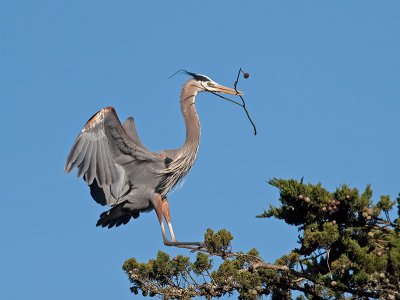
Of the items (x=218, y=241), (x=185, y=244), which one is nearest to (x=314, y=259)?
(x=218, y=241)

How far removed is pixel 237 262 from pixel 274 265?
47cm

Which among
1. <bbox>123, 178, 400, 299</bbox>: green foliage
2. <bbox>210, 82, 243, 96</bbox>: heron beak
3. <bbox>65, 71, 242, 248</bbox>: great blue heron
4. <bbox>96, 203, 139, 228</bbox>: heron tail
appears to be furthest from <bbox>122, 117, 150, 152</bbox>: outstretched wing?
<bbox>123, 178, 400, 299</bbox>: green foliage

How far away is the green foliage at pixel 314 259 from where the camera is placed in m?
7.88

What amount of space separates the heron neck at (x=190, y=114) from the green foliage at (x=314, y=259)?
12.9 ft

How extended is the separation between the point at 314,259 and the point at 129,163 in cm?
461

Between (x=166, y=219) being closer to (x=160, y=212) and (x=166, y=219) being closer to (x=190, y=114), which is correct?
(x=160, y=212)

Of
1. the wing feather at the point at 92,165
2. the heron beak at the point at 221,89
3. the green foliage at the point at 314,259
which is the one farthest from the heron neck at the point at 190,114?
the green foliage at the point at 314,259

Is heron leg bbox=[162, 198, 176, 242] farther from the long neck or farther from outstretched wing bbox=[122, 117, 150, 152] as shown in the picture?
outstretched wing bbox=[122, 117, 150, 152]

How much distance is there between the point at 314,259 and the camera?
28.3ft

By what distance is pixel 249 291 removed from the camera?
8.71 m

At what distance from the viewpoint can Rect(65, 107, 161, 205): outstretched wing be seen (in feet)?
39.8

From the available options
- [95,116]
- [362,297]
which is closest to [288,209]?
[362,297]

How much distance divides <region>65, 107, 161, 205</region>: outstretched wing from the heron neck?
1.96 feet

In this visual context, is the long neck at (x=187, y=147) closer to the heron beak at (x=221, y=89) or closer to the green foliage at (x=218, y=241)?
the heron beak at (x=221, y=89)
